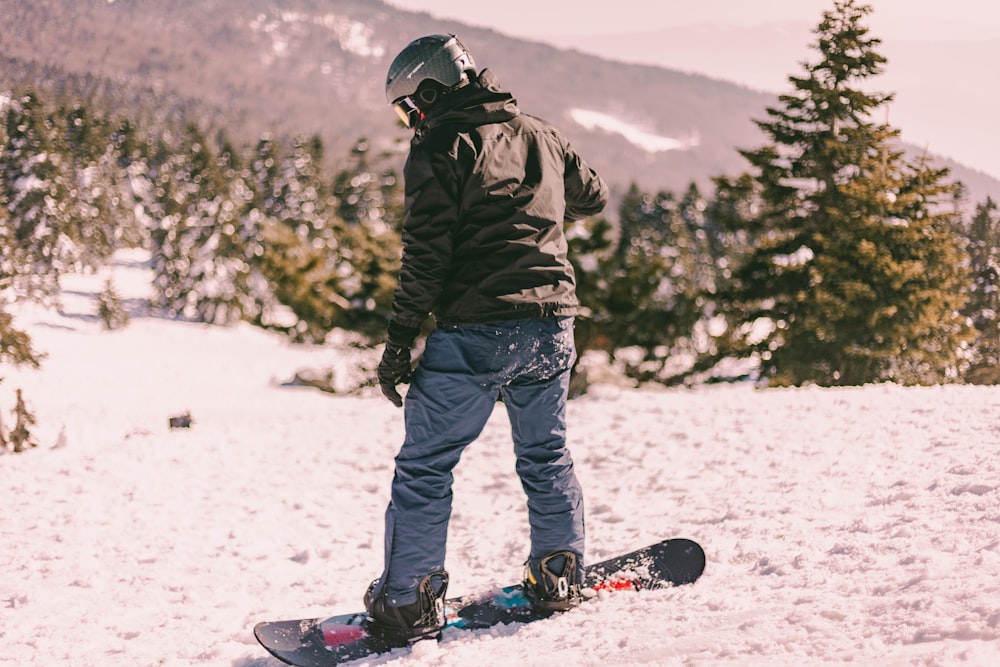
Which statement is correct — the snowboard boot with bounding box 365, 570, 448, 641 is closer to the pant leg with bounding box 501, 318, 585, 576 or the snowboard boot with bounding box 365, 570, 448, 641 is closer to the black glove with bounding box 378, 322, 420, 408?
the pant leg with bounding box 501, 318, 585, 576

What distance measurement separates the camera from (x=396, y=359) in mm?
3211

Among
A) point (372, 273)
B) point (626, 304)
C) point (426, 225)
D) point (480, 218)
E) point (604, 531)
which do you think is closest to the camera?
point (426, 225)

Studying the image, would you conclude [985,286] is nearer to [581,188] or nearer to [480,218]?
[581,188]

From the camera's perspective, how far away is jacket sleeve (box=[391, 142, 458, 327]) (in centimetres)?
289

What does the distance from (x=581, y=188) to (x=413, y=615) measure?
2.31m

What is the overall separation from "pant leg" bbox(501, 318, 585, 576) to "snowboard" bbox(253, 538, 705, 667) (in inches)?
15.3

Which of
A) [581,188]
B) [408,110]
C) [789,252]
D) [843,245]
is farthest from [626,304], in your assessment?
[408,110]

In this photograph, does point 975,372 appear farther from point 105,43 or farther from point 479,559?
point 105,43

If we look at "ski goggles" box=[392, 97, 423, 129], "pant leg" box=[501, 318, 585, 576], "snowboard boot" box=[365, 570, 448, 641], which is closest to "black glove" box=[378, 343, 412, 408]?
"pant leg" box=[501, 318, 585, 576]

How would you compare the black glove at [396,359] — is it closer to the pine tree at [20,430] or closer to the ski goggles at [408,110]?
the ski goggles at [408,110]

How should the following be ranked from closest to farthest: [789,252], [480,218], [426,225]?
[426,225], [480,218], [789,252]

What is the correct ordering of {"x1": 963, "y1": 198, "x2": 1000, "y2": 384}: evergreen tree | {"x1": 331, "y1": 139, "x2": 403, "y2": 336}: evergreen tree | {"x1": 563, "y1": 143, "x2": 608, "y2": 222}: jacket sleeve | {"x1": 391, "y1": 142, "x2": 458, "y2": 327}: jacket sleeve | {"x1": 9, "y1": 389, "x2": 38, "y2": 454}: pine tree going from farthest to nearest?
1. {"x1": 331, "y1": 139, "x2": 403, "y2": 336}: evergreen tree
2. {"x1": 963, "y1": 198, "x2": 1000, "y2": 384}: evergreen tree
3. {"x1": 9, "y1": 389, "x2": 38, "y2": 454}: pine tree
4. {"x1": 563, "y1": 143, "x2": 608, "y2": 222}: jacket sleeve
5. {"x1": 391, "y1": 142, "x2": 458, "y2": 327}: jacket sleeve

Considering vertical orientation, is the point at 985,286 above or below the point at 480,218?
above

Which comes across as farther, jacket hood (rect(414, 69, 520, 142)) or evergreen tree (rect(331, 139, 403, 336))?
evergreen tree (rect(331, 139, 403, 336))
